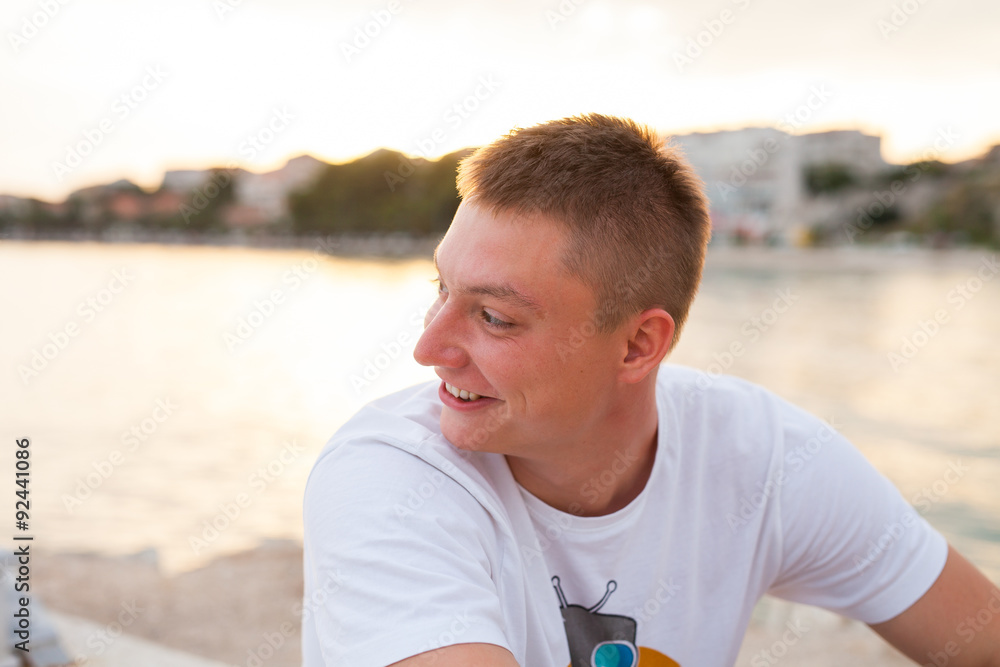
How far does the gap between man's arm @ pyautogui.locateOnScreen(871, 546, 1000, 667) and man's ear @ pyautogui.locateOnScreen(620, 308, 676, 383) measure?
682 mm

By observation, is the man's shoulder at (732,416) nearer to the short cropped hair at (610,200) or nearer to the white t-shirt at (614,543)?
the white t-shirt at (614,543)

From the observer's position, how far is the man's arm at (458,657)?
932 mm

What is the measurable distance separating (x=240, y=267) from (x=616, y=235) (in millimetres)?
50911

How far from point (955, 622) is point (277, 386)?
1299 cm

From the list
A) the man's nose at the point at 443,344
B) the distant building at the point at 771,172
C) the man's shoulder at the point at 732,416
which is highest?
the man's nose at the point at 443,344

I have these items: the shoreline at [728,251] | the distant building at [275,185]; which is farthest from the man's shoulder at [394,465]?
the distant building at [275,185]

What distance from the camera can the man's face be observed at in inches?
47.5

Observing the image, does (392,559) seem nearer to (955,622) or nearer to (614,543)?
(614,543)

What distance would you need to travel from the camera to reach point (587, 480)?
1.37 m

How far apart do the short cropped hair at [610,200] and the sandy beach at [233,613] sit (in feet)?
9.67

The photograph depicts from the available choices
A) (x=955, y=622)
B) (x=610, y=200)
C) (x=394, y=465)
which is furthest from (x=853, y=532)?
(x=394, y=465)

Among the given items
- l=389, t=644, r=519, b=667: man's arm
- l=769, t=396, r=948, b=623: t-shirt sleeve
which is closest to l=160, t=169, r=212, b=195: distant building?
l=769, t=396, r=948, b=623: t-shirt sleeve

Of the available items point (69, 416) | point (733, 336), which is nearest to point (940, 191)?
point (733, 336)

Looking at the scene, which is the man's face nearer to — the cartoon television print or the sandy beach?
the cartoon television print
